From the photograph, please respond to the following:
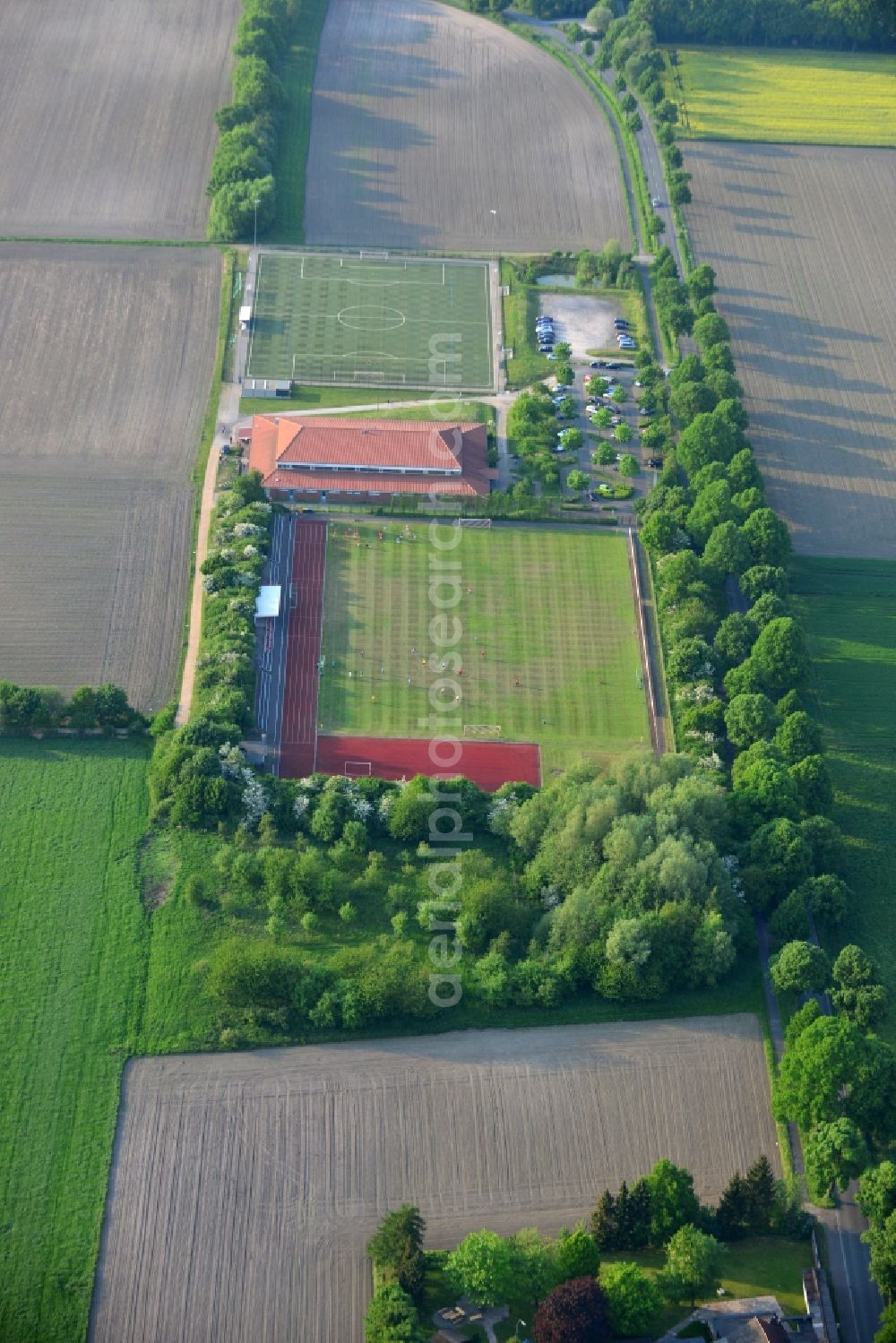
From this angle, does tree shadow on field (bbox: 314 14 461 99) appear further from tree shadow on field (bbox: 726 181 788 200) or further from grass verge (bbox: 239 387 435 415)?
grass verge (bbox: 239 387 435 415)

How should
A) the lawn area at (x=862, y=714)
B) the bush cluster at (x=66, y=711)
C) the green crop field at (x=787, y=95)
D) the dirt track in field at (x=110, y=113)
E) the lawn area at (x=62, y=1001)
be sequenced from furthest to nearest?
the green crop field at (x=787, y=95), the dirt track in field at (x=110, y=113), the bush cluster at (x=66, y=711), the lawn area at (x=862, y=714), the lawn area at (x=62, y=1001)

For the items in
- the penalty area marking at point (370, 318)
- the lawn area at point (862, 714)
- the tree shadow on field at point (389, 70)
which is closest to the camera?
the lawn area at point (862, 714)

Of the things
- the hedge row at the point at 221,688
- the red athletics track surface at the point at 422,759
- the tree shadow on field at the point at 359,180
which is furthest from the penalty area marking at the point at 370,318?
the red athletics track surface at the point at 422,759

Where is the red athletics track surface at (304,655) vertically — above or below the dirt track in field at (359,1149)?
above

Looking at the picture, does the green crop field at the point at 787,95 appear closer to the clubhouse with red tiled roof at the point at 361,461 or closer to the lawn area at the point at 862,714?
the clubhouse with red tiled roof at the point at 361,461

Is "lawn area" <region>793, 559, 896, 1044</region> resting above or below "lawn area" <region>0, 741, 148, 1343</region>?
above

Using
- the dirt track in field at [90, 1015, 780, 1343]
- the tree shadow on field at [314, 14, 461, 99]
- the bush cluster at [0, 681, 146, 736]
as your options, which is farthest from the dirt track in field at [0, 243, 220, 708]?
the tree shadow on field at [314, 14, 461, 99]

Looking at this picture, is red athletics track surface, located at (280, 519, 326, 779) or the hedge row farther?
red athletics track surface, located at (280, 519, 326, 779)
